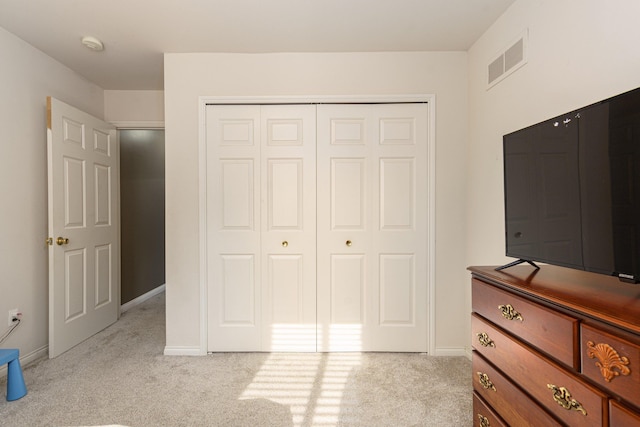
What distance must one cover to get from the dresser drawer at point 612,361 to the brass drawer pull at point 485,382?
1.73 ft

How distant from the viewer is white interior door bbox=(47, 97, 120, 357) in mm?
2586

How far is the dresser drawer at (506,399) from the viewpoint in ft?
3.61

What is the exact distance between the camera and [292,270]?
270 centimetres

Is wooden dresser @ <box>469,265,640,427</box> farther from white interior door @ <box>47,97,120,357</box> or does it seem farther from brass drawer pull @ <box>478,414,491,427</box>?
white interior door @ <box>47,97,120,357</box>

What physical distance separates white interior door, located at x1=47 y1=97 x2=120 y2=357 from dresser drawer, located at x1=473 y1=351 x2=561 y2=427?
3.15 meters

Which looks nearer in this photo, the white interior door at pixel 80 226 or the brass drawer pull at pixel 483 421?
the brass drawer pull at pixel 483 421

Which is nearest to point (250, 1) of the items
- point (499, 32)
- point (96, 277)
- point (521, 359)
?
point (499, 32)

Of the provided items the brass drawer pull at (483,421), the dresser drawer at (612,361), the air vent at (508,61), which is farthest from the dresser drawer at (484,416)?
the air vent at (508,61)

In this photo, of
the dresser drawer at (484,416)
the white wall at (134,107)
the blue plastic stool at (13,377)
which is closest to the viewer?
the dresser drawer at (484,416)

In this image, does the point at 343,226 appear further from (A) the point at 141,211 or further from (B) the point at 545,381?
(A) the point at 141,211

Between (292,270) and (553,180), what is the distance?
196 centimetres

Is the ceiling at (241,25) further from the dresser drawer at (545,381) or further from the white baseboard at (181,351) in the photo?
the white baseboard at (181,351)

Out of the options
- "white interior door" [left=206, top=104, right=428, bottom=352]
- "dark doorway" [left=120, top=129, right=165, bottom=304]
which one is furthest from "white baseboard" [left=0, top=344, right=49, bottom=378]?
"white interior door" [left=206, top=104, right=428, bottom=352]

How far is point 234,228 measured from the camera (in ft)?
8.83
